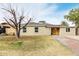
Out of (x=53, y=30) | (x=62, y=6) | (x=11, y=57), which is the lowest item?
(x=11, y=57)

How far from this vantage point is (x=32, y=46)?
7551mm

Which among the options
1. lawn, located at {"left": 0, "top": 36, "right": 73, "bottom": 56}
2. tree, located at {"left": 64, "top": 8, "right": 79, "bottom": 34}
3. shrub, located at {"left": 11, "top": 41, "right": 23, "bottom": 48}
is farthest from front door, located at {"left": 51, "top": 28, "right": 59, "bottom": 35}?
shrub, located at {"left": 11, "top": 41, "right": 23, "bottom": 48}

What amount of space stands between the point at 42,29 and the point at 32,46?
42 cm

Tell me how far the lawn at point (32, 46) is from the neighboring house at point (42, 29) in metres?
0.11

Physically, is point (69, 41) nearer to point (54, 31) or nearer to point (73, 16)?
point (54, 31)

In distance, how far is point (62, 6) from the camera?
7430 mm

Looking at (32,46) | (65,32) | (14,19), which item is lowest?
(32,46)

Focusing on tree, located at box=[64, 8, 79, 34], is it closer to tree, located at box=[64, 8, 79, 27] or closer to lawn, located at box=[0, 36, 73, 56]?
tree, located at box=[64, 8, 79, 27]

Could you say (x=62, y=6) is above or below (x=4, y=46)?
above

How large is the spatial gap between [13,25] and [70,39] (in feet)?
4.05

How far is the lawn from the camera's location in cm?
746

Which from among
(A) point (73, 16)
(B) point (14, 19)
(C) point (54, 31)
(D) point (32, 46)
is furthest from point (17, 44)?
(A) point (73, 16)

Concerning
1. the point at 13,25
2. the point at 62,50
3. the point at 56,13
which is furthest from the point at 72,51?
the point at 13,25

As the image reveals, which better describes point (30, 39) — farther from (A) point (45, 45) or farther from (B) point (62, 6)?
Answer: (B) point (62, 6)
